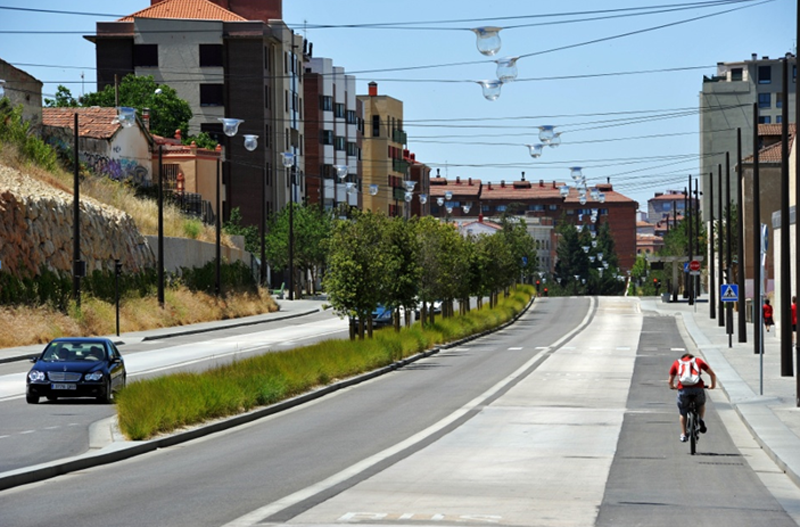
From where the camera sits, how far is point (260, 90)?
109 meters

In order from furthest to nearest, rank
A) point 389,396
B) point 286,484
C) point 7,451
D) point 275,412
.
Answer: point 389,396 < point 275,412 < point 7,451 < point 286,484

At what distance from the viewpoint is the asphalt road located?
69.8 feet

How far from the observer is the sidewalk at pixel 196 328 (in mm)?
46531

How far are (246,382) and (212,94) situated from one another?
A: 83527 mm

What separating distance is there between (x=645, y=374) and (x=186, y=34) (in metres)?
75.1

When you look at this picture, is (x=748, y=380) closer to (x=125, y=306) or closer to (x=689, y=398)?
(x=689, y=398)

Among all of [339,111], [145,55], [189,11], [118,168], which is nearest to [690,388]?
[118,168]

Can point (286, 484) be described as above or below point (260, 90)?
below

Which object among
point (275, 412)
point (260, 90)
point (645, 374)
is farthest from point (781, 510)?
point (260, 90)

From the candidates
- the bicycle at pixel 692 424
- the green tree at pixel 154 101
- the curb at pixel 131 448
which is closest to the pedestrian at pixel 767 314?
the curb at pixel 131 448

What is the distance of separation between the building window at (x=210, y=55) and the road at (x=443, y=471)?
252 ft

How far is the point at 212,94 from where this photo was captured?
10975cm

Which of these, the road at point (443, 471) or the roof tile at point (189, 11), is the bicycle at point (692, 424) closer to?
the road at point (443, 471)

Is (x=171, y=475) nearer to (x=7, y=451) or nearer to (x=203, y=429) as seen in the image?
(x=7, y=451)
